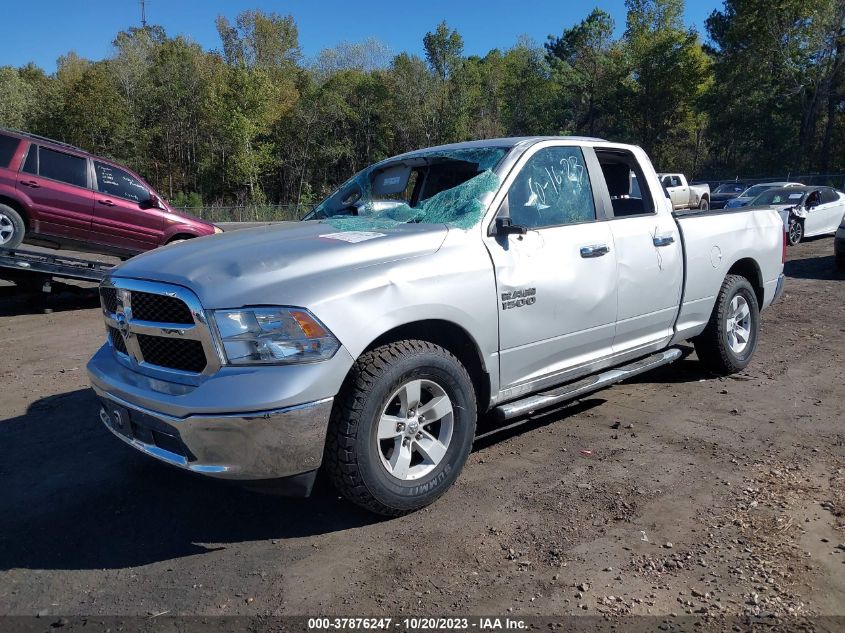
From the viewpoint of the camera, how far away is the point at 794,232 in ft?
55.2

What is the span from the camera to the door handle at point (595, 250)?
13.9 feet

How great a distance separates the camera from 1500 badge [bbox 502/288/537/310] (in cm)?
375

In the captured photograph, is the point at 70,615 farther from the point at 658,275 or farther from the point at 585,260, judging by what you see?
the point at 658,275

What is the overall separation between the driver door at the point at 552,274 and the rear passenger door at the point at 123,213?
7.89 meters

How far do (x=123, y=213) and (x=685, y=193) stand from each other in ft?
86.6

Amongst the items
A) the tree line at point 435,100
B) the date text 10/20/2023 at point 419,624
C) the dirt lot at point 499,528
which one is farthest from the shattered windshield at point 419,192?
the tree line at point 435,100

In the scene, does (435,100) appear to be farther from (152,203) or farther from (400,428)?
(400,428)

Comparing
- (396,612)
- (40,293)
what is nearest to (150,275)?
(396,612)

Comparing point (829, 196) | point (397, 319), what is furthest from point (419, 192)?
point (829, 196)

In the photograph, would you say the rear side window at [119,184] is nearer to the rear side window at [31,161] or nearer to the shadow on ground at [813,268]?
the rear side window at [31,161]

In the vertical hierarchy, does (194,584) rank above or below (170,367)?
below

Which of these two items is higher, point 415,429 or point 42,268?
point 42,268

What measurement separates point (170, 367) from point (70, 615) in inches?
44.0

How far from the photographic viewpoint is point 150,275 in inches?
130
